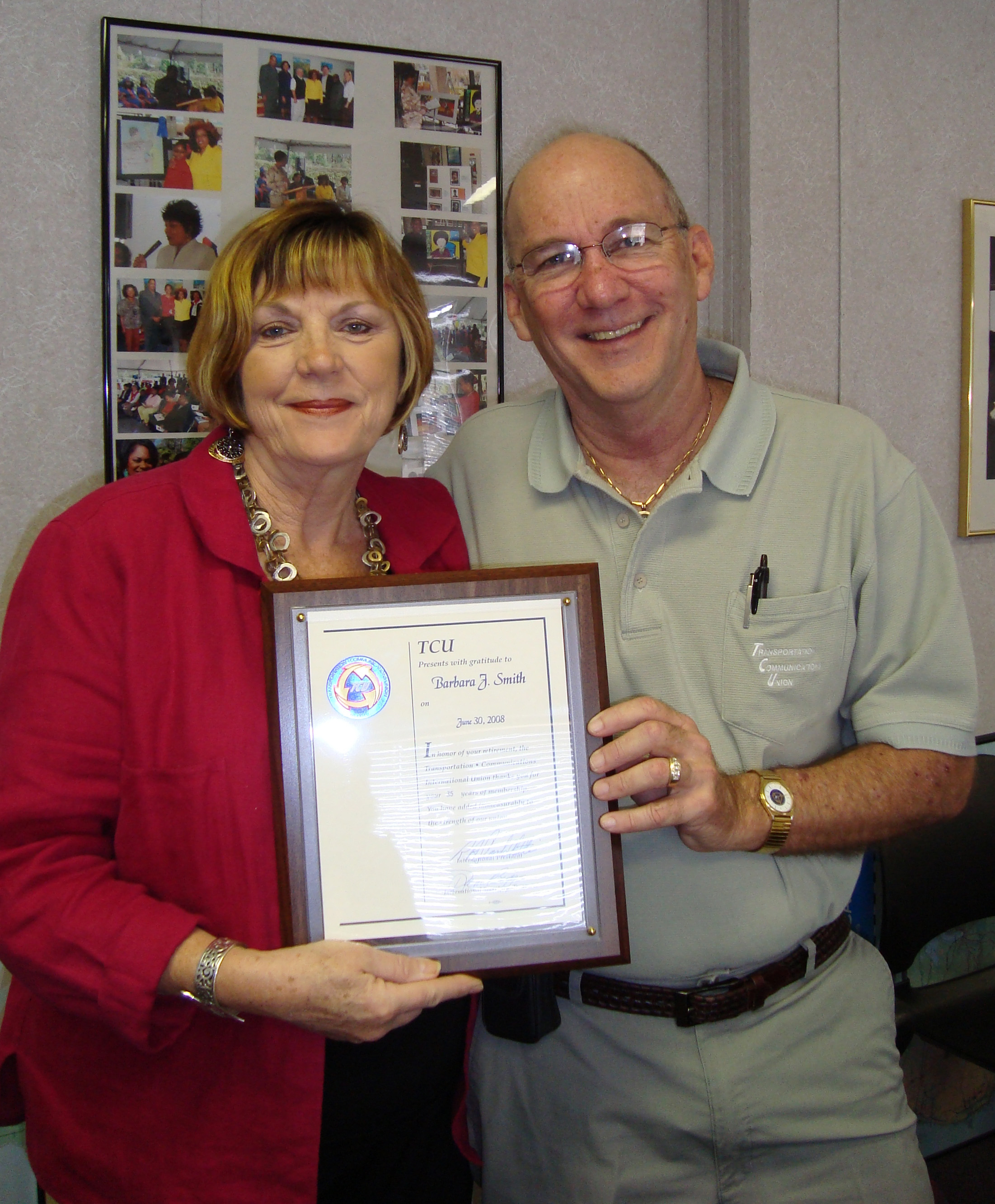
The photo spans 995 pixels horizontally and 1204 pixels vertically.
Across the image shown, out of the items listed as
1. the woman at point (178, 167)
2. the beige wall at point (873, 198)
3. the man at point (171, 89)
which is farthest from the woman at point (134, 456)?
the beige wall at point (873, 198)

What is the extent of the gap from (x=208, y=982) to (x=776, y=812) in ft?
2.61

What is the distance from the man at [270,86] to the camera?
6.62 ft

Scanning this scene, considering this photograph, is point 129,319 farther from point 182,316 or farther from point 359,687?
point 359,687

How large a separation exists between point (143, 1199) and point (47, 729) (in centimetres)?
63

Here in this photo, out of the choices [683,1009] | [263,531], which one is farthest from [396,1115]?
[263,531]

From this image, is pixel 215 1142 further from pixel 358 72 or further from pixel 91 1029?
pixel 358 72

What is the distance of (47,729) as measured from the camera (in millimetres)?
1093

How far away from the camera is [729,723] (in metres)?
1.38

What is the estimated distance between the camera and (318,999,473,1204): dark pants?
4.13 ft

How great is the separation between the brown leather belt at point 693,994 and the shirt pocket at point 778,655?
35cm

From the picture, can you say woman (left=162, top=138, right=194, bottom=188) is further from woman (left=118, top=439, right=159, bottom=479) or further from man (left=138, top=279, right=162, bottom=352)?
woman (left=118, top=439, right=159, bottom=479)

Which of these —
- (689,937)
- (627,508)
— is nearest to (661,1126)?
(689,937)

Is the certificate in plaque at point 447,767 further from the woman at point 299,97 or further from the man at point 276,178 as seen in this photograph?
the woman at point 299,97

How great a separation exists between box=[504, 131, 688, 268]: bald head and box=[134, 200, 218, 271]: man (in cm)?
83
